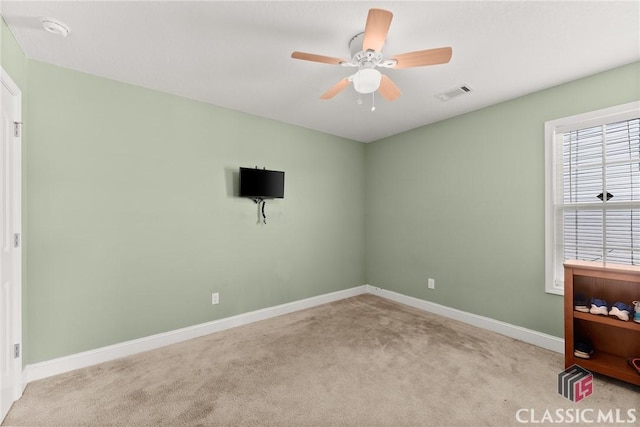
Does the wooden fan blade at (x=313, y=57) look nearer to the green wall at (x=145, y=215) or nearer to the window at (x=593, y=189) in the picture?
the green wall at (x=145, y=215)

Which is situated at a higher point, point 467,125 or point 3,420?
point 467,125

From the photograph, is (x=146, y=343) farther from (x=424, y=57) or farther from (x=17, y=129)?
(x=424, y=57)

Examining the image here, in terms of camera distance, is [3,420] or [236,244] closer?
[3,420]

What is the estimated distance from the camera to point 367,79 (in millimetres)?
1970

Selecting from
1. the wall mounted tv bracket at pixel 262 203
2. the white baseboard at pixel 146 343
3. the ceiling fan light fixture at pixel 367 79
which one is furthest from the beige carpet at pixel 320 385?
the ceiling fan light fixture at pixel 367 79

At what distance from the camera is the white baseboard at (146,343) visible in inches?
90.8

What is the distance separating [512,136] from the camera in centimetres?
306

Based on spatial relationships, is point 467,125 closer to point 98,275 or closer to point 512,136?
point 512,136

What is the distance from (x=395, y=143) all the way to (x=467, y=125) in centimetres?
109

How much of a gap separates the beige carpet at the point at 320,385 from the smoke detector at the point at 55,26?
252 cm

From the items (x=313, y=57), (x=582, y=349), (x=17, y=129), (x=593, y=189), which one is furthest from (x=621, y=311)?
(x=17, y=129)

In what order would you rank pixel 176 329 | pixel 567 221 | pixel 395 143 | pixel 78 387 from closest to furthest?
pixel 78 387 < pixel 567 221 < pixel 176 329 < pixel 395 143

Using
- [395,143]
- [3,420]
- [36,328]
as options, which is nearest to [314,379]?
[3,420]

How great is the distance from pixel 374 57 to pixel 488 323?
3.02 metres
